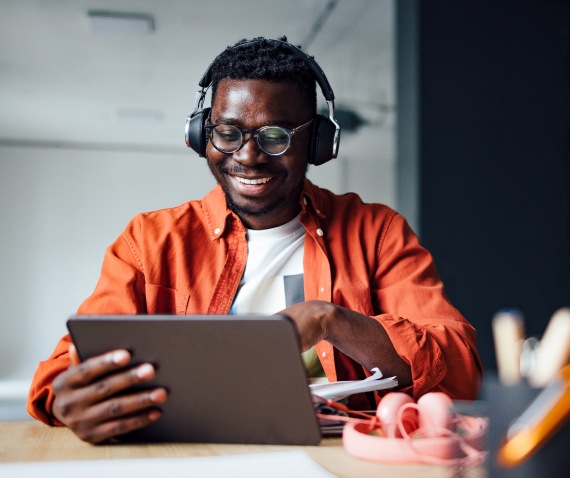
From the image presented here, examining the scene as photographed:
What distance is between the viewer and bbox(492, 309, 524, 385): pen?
44cm

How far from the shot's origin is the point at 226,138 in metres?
1.39

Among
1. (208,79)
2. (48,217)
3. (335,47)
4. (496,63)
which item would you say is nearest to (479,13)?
(496,63)

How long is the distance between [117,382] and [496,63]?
2.39m

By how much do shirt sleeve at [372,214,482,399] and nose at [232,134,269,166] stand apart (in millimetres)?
345

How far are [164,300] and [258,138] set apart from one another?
0.40m

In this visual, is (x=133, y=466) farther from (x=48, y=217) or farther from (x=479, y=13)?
(x=48, y=217)

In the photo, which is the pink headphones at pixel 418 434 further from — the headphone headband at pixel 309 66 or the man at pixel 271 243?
the headphone headband at pixel 309 66

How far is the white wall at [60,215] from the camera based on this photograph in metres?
8.12

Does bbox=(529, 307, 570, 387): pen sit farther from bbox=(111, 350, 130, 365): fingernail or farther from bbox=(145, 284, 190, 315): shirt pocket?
bbox=(145, 284, 190, 315): shirt pocket

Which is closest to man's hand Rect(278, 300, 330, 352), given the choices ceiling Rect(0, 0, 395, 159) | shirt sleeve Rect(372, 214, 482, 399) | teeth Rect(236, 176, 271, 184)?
shirt sleeve Rect(372, 214, 482, 399)

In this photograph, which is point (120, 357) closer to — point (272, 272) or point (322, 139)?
point (272, 272)

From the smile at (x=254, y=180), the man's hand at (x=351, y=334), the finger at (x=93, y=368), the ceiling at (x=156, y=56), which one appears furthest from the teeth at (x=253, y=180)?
the ceiling at (x=156, y=56)

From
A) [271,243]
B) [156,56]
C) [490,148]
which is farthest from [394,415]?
[156,56]

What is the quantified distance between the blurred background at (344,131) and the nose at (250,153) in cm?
74
